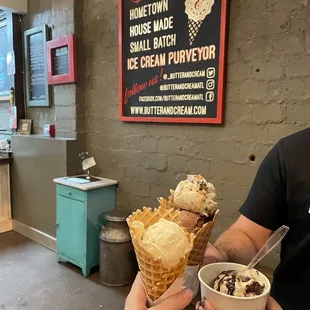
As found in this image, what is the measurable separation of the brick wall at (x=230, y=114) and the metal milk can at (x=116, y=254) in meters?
0.27

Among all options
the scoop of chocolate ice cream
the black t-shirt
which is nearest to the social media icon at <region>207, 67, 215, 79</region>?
the black t-shirt

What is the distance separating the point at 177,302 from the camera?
70cm

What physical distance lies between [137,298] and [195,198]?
1.25 feet

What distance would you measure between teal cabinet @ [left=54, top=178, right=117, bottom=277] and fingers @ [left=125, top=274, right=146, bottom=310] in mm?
1942

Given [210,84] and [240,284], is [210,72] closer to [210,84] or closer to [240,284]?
[210,84]

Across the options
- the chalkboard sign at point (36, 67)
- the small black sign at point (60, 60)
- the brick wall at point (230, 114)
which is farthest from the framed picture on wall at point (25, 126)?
the brick wall at point (230, 114)

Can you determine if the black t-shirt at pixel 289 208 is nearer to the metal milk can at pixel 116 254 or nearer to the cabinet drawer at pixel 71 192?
the metal milk can at pixel 116 254

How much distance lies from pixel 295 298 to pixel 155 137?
1770 mm

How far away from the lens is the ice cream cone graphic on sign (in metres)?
2.12

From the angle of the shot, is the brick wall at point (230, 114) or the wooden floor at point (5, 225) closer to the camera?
the brick wall at point (230, 114)

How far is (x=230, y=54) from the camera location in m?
2.08

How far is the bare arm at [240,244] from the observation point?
1002 mm

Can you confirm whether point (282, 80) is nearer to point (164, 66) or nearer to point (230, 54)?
point (230, 54)

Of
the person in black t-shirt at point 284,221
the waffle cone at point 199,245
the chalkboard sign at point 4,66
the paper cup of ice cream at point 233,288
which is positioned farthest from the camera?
the chalkboard sign at point 4,66
